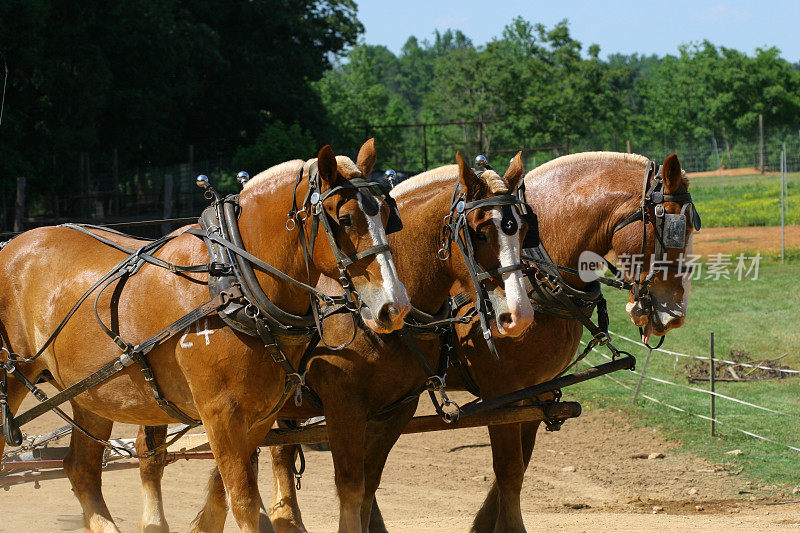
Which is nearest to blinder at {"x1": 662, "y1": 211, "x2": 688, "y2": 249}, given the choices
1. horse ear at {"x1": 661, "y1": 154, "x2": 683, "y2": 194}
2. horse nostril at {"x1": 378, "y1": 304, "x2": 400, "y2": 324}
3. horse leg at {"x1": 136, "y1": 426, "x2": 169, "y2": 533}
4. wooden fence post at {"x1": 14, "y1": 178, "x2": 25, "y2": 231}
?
horse ear at {"x1": 661, "y1": 154, "x2": 683, "y2": 194}

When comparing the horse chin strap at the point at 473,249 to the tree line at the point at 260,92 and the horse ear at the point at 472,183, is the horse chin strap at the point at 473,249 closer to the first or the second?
the horse ear at the point at 472,183

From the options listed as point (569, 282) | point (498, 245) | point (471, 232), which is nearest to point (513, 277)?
point (498, 245)

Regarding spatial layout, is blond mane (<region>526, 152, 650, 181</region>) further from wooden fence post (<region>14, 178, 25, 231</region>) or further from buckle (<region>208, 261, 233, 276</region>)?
wooden fence post (<region>14, 178, 25, 231</region>)

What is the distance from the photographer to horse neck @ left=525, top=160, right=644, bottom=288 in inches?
181

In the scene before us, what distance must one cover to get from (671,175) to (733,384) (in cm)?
739

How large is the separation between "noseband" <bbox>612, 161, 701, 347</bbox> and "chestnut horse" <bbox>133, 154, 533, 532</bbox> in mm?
747

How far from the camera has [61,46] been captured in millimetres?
18266

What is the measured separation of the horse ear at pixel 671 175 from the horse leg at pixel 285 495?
9.20ft

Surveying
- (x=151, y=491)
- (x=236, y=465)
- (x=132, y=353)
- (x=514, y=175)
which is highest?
(x=514, y=175)

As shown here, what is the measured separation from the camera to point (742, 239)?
63.7 ft

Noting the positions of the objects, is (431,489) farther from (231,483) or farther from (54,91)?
(54,91)

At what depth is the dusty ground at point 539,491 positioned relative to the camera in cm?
583

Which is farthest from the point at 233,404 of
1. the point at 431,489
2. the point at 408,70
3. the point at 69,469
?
the point at 408,70

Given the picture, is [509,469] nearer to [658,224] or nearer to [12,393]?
[658,224]
